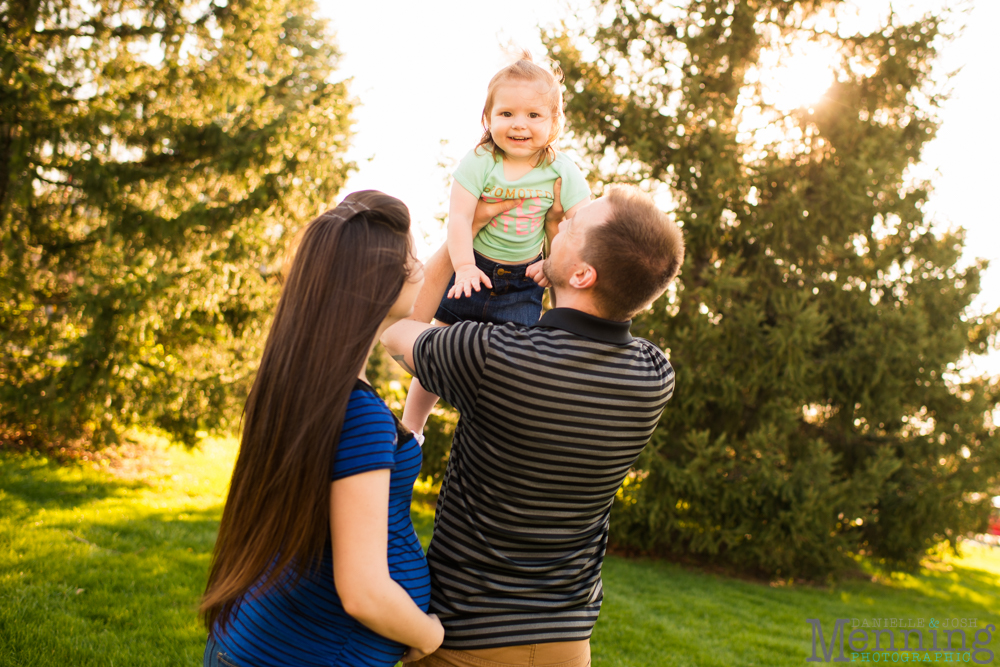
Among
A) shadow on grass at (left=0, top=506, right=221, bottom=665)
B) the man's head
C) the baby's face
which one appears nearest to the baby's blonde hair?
the baby's face

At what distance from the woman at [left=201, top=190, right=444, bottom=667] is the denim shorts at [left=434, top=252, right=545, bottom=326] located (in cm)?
62

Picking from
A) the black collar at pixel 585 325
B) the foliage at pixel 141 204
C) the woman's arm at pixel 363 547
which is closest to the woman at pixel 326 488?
the woman's arm at pixel 363 547

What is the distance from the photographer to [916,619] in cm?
756

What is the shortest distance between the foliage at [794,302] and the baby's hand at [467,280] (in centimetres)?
632

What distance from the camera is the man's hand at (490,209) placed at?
2158 mm

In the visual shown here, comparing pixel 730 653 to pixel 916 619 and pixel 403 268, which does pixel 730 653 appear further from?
pixel 403 268

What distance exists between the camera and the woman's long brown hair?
132 cm

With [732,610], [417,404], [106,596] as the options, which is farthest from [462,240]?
[732,610]

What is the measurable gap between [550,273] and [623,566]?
297 inches

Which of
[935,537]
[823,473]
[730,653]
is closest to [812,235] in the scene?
[823,473]

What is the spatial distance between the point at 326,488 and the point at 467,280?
0.86 metres

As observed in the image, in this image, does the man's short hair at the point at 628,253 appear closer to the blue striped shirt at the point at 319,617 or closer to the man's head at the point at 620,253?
the man's head at the point at 620,253

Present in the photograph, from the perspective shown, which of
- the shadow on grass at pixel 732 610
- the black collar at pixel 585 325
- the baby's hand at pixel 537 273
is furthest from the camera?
the shadow on grass at pixel 732 610

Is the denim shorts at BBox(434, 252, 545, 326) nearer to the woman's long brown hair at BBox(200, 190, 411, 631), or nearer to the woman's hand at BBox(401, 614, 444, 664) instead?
the woman's long brown hair at BBox(200, 190, 411, 631)
